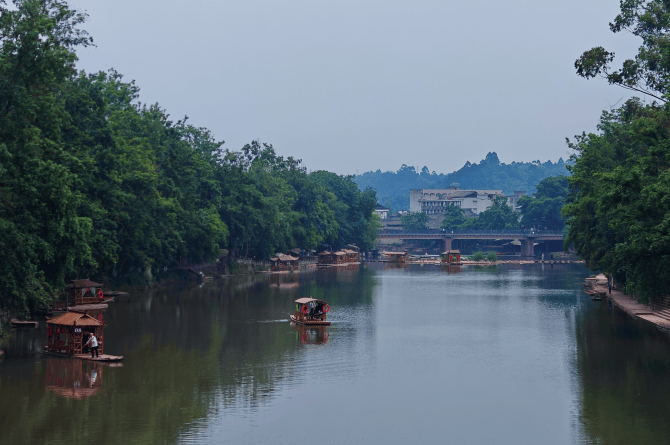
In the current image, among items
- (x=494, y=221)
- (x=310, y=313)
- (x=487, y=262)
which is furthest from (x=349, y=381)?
(x=494, y=221)

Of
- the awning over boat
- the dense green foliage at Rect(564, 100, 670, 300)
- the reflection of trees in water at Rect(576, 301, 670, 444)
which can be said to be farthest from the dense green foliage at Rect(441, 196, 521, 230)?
the awning over boat

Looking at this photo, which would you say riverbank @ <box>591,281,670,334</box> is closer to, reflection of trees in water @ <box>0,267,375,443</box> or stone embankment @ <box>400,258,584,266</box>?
→ reflection of trees in water @ <box>0,267,375,443</box>

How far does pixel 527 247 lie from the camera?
531ft

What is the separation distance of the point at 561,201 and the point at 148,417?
150 m

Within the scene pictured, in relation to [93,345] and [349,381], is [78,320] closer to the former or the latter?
[93,345]

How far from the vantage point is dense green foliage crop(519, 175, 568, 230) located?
547ft

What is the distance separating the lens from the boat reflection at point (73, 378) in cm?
2894

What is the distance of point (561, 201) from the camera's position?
165625mm

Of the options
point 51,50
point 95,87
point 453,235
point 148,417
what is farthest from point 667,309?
point 453,235

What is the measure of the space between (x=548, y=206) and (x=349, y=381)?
465 feet

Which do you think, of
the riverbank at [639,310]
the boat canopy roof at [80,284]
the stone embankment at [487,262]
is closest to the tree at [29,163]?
the boat canopy roof at [80,284]

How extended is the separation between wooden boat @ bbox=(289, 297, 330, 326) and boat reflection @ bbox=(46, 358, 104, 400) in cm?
1741

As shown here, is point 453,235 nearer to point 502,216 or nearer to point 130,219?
point 502,216

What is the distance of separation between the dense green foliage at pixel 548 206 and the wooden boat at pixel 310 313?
124558 mm
